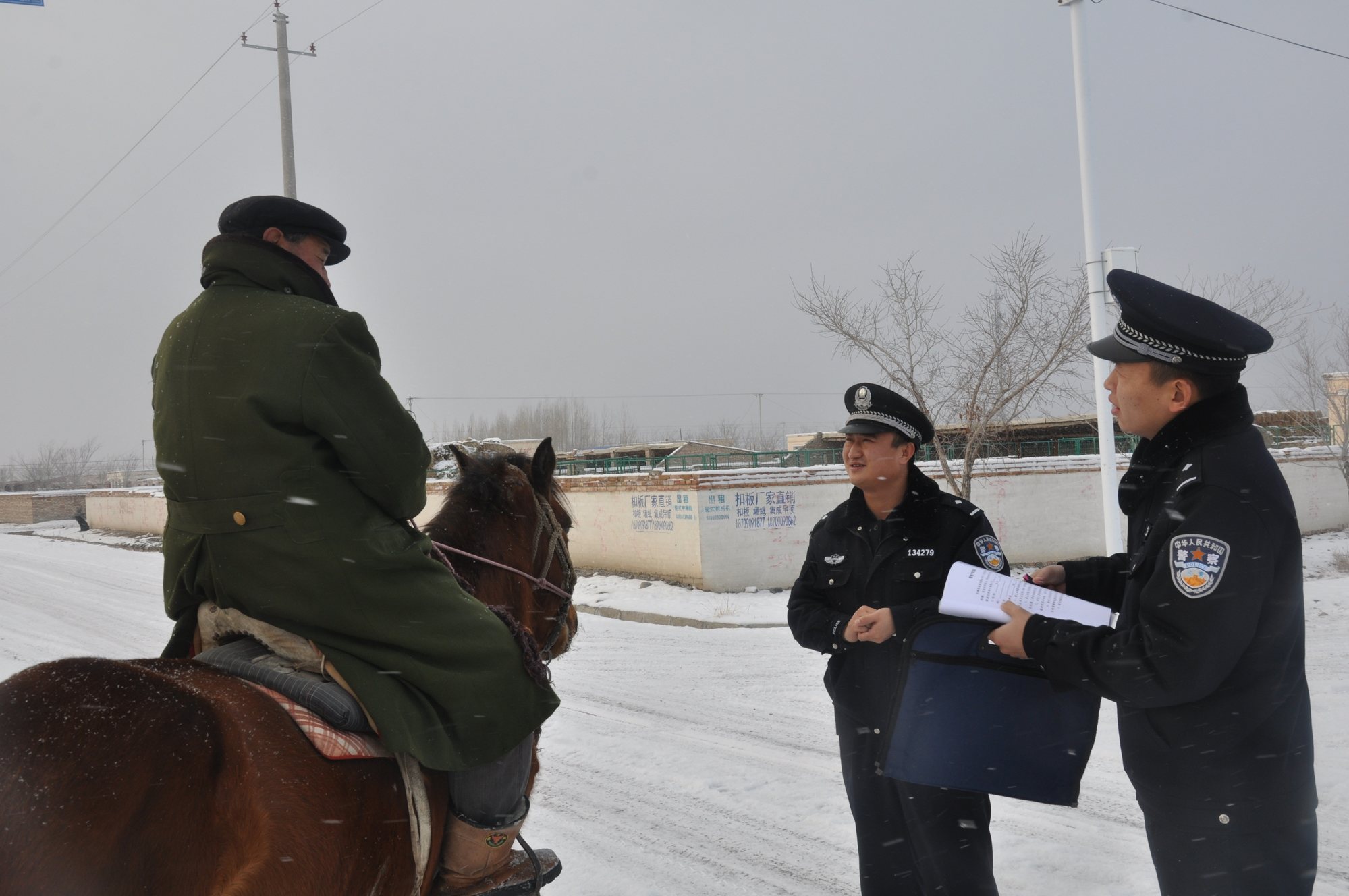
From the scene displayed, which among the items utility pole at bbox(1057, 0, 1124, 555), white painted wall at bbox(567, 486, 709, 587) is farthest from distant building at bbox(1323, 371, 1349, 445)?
white painted wall at bbox(567, 486, 709, 587)

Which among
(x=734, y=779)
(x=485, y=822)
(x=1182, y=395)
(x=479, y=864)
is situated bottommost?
(x=734, y=779)

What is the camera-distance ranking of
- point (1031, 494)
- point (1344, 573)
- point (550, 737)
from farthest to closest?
point (1031, 494), point (1344, 573), point (550, 737)

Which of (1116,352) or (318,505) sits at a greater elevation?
(1116,352)

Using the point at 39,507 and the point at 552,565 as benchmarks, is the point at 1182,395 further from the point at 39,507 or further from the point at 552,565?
the point at 39,507

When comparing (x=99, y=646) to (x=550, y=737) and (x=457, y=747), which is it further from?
(x=457, y=747)

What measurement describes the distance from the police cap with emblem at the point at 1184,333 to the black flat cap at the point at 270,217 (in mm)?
2102

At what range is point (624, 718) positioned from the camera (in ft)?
23.7

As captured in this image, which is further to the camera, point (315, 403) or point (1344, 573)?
point (1344, 573)

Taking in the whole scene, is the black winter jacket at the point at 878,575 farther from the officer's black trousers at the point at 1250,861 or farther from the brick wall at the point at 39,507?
the brick wall at the point at 39,507

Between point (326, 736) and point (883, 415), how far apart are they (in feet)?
7.18

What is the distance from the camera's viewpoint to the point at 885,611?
9.62 ft

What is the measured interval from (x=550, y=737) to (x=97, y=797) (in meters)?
5.26

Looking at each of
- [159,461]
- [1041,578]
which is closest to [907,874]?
[1041,578]

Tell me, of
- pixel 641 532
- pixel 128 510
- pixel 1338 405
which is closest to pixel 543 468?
pixel 641 532
